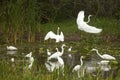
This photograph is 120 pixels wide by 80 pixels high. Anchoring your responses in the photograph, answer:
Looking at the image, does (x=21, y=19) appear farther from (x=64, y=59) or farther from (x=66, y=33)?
(x=64, y=59)

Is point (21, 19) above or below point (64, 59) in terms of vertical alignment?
above

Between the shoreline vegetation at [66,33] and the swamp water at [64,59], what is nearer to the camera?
the swamp water at [64,59]

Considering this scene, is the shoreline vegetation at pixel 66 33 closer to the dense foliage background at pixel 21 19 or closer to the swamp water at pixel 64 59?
the dense foliage background at pixel 21 19

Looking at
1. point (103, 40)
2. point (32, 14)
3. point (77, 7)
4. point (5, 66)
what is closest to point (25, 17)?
point (32, 14)

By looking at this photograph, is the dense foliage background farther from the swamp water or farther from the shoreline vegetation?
the swamp water

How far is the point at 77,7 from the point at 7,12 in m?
6.01

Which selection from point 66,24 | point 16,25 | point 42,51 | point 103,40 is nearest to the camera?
point 42,51

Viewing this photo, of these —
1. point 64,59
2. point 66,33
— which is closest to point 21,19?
point 66,33

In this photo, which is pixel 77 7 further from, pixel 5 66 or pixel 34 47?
pixel 5 66

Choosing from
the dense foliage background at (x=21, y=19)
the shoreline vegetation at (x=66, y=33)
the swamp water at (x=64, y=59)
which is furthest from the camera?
the shoreline vegetation at (x=66, y=33)

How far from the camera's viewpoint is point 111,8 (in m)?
20.8

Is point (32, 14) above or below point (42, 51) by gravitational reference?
above

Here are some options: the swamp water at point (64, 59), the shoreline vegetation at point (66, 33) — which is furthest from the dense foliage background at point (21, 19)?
the swamp water at point (64, 59)

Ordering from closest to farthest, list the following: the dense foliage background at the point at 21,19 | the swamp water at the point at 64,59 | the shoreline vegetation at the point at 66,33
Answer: the swamp water at the point at 64,59, the dense foliage background at the point at 21,19, the shoreline vegetation at the point at 66,33
